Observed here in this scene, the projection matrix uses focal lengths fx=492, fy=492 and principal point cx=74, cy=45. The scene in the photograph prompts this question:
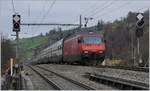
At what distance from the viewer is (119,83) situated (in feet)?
74.7

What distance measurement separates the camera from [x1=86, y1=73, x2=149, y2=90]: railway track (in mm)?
19619

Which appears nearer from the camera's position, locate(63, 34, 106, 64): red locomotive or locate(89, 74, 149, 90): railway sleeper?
locate(89, 74, 149, 90): railway sleeper

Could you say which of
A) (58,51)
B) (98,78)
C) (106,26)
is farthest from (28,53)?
(98,78)

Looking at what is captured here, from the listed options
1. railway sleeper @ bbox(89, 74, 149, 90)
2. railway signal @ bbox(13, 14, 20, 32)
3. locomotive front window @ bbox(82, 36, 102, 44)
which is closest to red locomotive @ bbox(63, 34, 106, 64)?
locomotive front window @ bbox(82, 36, 102, 44)

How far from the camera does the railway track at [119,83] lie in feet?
64.4

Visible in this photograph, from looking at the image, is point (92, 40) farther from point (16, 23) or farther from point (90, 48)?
point (16, 23)

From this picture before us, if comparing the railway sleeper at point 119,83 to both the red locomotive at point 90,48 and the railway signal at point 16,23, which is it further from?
the red locomotive at point 90,48

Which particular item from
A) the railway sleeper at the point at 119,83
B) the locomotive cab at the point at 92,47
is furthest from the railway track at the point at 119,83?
the locomotive cab at the point at 92,47

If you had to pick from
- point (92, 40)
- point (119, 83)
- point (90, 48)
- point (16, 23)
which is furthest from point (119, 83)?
point (92, 40)

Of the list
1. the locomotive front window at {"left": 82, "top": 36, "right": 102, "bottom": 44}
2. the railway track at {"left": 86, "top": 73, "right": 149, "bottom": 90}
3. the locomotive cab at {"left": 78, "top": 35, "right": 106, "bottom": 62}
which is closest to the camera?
the railway track at {"left": 86, "top": 73, "right": 149, "bottom": 90}

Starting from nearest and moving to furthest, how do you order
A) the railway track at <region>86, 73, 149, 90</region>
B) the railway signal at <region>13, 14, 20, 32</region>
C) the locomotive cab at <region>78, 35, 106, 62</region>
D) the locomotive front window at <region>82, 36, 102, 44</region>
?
the railway track at <region>86, 73, 149, 90</region>, the railway signal at <region>13, 14, 20, 32</region>, the locomotive cab at <region>78, 35, 106, 62</region>, the locomotive front window at <region>82, 36, 102, 44</region>

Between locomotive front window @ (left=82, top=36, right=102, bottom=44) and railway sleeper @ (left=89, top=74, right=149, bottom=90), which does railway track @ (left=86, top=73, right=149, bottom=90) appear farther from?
locomotive front window @ (left=82, top=36, right=102, bottom=44)

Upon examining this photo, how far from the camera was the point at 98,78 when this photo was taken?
27.7 m

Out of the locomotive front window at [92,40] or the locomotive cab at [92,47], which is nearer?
the locomotive cab at [92,47]
